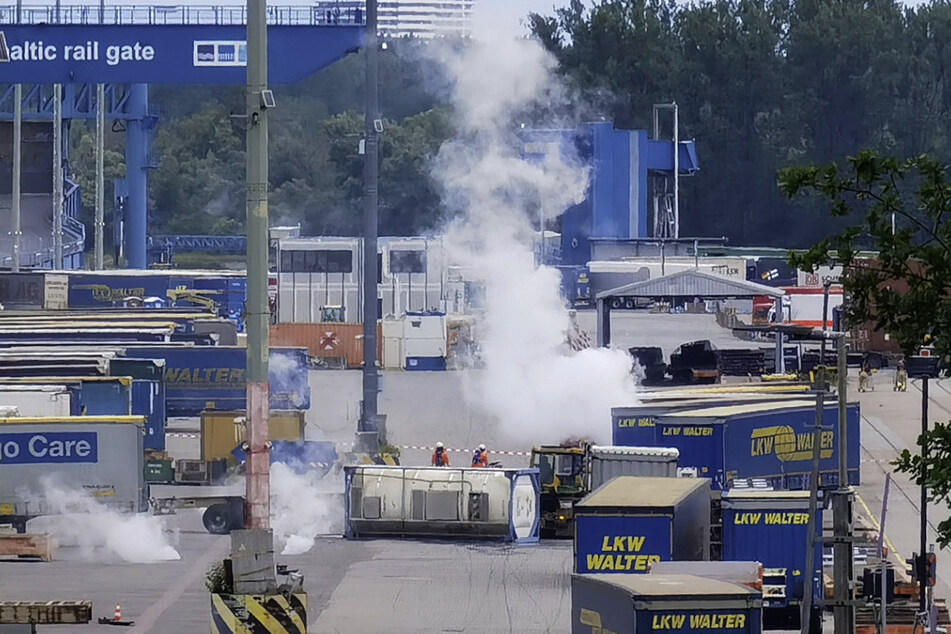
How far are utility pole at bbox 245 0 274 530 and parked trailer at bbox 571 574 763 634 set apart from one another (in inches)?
149

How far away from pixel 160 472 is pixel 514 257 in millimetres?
19624

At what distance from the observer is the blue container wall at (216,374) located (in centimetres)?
4588

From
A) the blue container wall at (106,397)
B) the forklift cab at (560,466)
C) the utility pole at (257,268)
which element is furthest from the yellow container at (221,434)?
the utility pole at (257,268)

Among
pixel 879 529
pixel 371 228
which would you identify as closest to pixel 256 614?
pixel 879 529

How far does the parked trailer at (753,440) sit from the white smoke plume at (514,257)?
6.04 metres

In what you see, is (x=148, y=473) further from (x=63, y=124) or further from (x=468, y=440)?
(x=63, y=124)

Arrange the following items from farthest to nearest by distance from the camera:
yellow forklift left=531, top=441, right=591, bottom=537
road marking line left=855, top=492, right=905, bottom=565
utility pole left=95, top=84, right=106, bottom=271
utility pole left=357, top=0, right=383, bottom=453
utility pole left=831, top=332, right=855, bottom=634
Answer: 1. utility pole left=95, top=84, right=106, bottom=271
2. utility pole left=357, top=0, right=383, bottom=453
3. yellow forklift left=531, top=441, right=591, bottom=537
4. road marking line left=855, top=492, right=905, bottom=565
5. utility pole left=831, top=332, right=855, bottom=634

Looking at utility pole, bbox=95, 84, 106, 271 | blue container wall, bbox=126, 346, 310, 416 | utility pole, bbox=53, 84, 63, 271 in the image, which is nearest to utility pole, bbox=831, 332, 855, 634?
blue container wall, bbox=126, 346, 310, 416

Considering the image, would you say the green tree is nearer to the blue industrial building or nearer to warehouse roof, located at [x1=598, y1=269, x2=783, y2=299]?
warehouse roof, located at [x1=598, y1=269, x2=783, y2=299]

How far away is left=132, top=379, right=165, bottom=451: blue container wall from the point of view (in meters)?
37.8

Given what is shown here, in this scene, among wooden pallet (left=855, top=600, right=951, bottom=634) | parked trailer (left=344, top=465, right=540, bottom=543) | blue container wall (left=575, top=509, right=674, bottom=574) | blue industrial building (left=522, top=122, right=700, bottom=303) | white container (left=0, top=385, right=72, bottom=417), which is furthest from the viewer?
blue industrial building (left=522, top=122, right=700, bottom=303)

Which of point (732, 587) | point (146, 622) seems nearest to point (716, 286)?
point (146, 622)

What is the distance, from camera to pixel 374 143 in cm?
→ 3281

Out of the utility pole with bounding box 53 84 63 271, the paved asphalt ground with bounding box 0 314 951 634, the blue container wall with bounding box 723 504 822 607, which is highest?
the utility pole with bounding box 53 84 63 271
